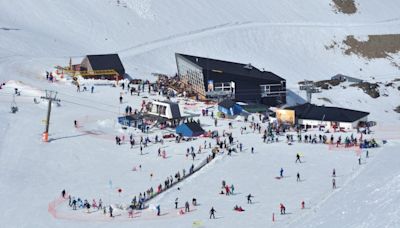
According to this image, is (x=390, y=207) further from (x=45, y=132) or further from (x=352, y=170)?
(x=45, y=132)

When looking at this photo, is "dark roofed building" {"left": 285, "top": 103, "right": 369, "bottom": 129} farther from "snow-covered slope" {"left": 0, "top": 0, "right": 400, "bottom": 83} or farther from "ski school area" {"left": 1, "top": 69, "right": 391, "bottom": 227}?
"snow-covered slope" {"left": 0, "top": 0, "right": 400, "bottom": 83}

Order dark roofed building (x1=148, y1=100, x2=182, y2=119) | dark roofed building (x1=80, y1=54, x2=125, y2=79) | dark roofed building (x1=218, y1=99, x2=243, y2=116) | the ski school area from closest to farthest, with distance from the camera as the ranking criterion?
the ski school area < dark roofed building (x1=148, y1=100, x2=182, y2=119) < dark roofed building (x1=218, y1=99, x2=243, y2=116) < dark roofed building (x1=80, y1=54, x2=125, y2=79)

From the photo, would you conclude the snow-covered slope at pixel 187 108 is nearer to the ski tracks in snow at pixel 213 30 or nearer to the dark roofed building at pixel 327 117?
the ski tracks in snow at pixel 213 30

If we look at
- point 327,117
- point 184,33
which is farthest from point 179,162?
point 184,33

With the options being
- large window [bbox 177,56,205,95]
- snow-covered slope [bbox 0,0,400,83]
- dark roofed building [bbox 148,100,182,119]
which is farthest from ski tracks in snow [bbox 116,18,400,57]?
dark roofed building [bbox 148,100,182,119]

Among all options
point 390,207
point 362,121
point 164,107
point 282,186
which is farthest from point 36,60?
point 390,207

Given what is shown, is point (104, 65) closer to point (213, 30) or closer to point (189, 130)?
point (189, 130)
